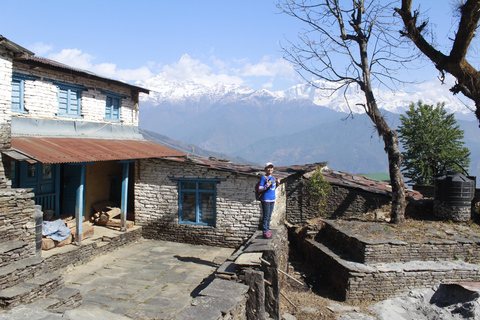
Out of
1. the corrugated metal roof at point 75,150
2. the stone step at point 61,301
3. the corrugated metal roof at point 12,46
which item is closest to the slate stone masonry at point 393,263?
the stone step at point 61,301

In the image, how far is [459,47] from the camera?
8.63 metres

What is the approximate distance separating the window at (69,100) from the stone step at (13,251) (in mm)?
5301

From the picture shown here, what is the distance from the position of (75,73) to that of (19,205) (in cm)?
558

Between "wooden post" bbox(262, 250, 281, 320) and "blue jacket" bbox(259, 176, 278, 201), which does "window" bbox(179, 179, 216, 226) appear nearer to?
"blue jacket" bbox(259, 176, 278, 201)

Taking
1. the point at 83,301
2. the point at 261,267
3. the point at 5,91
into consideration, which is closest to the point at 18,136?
the point at 5,91

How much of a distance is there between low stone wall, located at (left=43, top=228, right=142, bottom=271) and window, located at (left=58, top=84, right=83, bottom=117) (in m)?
4.40

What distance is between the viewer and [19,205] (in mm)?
7215

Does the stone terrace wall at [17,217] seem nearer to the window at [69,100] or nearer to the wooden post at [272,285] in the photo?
the window at [69,100]

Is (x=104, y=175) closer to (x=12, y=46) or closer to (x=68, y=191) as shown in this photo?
(x=68, y=191)

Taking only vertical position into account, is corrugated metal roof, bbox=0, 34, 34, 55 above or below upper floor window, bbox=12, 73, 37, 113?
above

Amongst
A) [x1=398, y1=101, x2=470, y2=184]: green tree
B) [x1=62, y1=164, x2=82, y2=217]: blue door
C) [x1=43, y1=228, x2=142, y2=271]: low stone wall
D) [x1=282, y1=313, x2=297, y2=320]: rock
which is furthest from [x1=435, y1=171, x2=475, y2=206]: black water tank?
[x1=398, y1=101, x2=470, y2=184]: green tree

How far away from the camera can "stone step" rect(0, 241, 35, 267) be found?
6.44 metres

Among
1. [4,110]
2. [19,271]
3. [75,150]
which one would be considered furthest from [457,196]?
[4,110]

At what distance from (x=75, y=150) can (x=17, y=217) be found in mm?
2314
